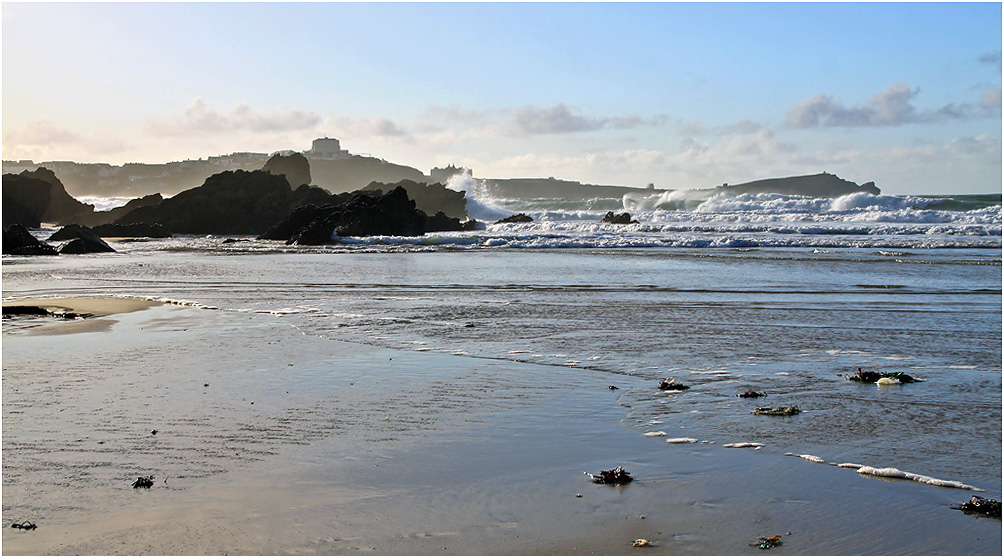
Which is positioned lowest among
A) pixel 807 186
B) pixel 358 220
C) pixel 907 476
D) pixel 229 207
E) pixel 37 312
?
pixel 907 476

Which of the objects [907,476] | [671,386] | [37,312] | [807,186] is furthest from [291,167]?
[907,476]

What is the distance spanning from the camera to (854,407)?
628 cm

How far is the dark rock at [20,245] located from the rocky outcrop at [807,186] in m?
104

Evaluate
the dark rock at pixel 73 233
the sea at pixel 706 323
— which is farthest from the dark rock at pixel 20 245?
the sea at pixel 706 323

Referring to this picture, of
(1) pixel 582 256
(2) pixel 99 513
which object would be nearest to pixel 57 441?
(2) pixel 99 513

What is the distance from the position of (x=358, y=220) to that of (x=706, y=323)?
3512cm

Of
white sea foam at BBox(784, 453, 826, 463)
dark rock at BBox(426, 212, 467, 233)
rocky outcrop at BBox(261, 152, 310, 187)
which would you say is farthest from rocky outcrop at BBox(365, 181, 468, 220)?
white sea foam at BBox(784, 453, 826, 463)

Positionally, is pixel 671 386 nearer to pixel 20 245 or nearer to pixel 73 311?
pixel 73 311

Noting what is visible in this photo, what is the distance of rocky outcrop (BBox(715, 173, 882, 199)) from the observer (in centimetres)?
12269

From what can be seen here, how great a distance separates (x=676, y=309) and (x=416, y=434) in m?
7.99

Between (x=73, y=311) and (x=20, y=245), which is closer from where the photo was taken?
(x=73, y=311)

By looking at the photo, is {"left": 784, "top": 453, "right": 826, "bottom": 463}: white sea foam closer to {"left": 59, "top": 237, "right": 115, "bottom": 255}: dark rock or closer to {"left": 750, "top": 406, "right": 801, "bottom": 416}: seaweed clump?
{"left": 750, "top": 406, "right": 801, "bottom": 416}: seaweed clump

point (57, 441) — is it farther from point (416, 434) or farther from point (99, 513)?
point (416, 434)

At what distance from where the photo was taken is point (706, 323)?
11031mm
